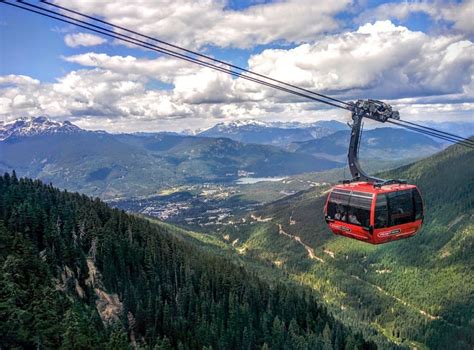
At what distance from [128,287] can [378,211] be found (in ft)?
294

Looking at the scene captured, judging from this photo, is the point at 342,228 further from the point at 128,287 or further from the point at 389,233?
the point at 128,287

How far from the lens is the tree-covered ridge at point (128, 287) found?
76.8 m

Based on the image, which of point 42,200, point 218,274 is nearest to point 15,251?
point 42,200

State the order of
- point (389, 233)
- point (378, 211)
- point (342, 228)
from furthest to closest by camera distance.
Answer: point (342, 228) < point (389, 233) < point (378, 211)

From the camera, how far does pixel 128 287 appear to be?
11656cm

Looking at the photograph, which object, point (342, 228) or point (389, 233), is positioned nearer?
point (389, 233)

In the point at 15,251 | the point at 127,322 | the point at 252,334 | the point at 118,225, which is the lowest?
the point at 252,334

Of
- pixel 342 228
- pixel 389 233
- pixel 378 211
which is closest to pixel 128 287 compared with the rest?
pixel 342 228

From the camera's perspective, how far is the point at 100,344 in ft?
209

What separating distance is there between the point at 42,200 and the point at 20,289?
7639 cm

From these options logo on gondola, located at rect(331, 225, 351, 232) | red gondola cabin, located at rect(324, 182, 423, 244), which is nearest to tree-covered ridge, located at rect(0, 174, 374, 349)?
logo on gondola, located at rect(331, 225, 351, 232)

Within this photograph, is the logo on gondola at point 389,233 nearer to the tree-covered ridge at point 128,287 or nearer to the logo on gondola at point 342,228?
the logo on gondola at point 342,228

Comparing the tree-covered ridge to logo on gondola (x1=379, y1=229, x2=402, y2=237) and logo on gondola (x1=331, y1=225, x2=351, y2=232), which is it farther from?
logo on gondola (x1=379, y1=229, x2=402, y2=237)

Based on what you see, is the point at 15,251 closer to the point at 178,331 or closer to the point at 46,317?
the point at 46,317
